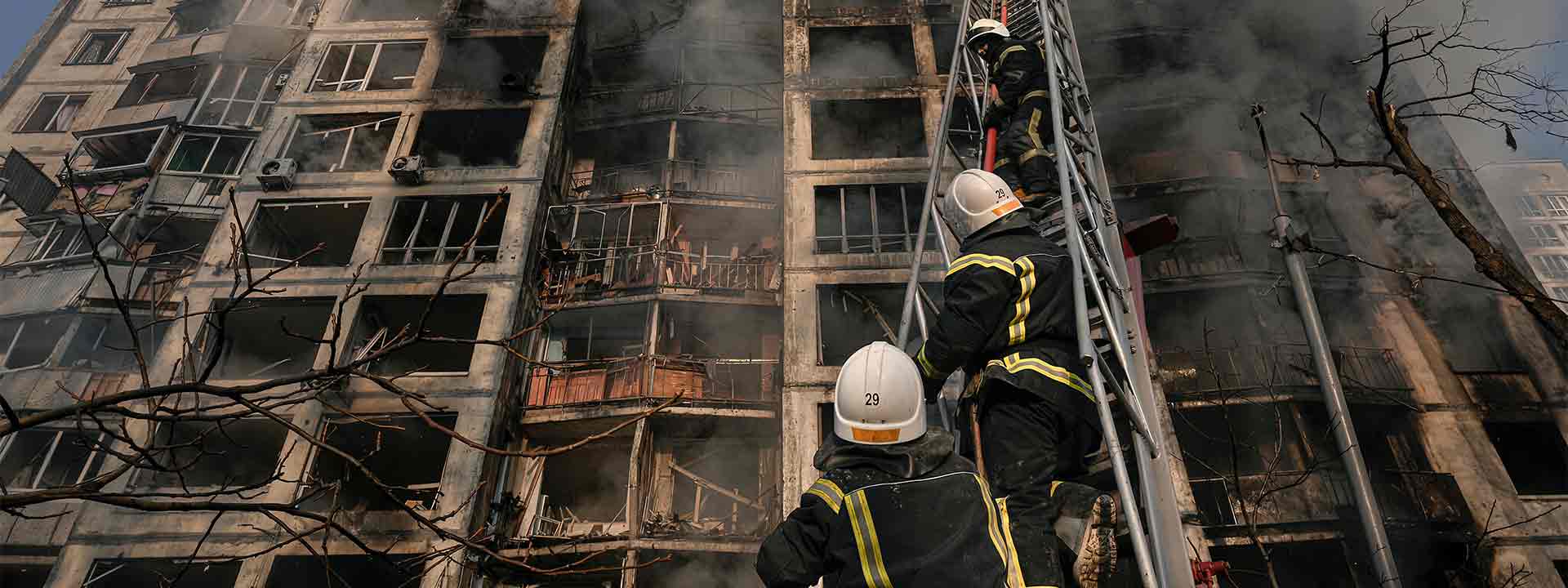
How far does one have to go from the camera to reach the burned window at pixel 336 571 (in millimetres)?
14500

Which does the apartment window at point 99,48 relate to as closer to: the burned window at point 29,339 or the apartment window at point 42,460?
the burned window at point 29,339

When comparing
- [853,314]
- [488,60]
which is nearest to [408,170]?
[488,60]

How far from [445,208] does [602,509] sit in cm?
819

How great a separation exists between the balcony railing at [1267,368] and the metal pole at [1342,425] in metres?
7.62

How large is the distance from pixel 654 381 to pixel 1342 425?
11585 mm

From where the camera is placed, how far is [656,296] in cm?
1773

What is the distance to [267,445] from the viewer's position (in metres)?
16.9

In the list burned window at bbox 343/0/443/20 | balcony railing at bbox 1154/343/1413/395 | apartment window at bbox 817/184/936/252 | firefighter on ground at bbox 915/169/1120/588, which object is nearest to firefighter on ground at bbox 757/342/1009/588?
firefighter on ground at bbox 915/169/1120/588

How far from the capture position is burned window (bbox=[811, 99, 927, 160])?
806 inches

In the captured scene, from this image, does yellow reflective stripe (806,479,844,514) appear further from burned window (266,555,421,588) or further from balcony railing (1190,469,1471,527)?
balcony railing (1190,469,1471,527)

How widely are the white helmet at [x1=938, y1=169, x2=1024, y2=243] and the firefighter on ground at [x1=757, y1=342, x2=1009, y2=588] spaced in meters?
1.66

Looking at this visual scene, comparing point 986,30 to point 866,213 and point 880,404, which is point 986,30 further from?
point 866,213

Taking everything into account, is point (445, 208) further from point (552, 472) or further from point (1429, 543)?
point (1429, 543)

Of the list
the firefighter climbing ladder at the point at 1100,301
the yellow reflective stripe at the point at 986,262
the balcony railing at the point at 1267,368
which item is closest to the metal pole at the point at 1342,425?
the firefighter climbing ladder at the point at 1100,301
